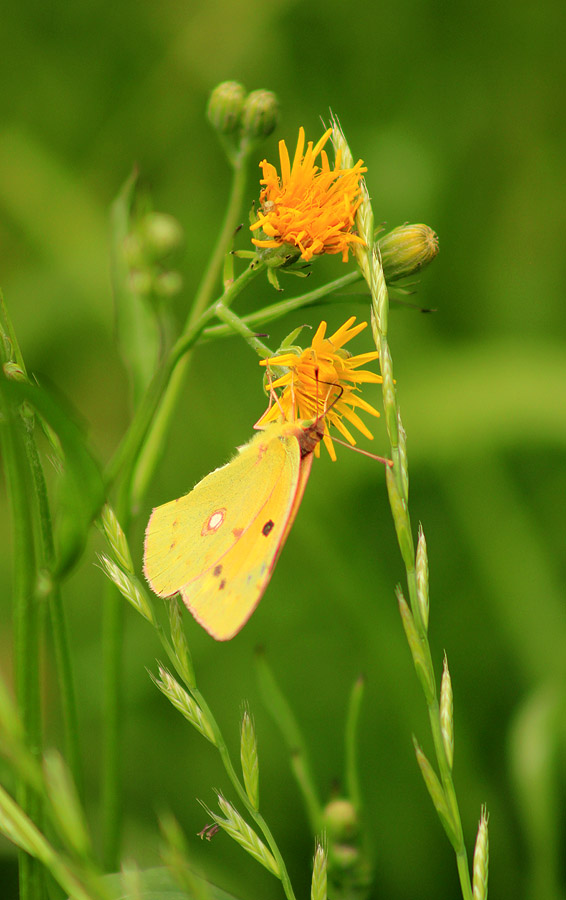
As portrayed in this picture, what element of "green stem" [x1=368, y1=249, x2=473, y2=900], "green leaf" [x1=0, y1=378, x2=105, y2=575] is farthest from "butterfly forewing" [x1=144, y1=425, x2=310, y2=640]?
→ "green stem" [x1=368, y1=249, x2=473, y2=900]

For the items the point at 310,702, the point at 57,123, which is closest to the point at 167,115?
the point at 57,123

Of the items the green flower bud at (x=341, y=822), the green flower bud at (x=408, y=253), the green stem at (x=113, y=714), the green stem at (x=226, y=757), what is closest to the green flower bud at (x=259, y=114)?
the green flower bud at (x=408, y=253)

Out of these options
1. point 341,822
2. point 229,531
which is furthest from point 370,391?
point 341,822

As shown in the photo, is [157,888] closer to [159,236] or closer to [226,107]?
[159,236]

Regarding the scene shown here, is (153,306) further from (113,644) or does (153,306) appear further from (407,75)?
(407,75)

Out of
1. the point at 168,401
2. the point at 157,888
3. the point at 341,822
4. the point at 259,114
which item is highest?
the point at 259,114
